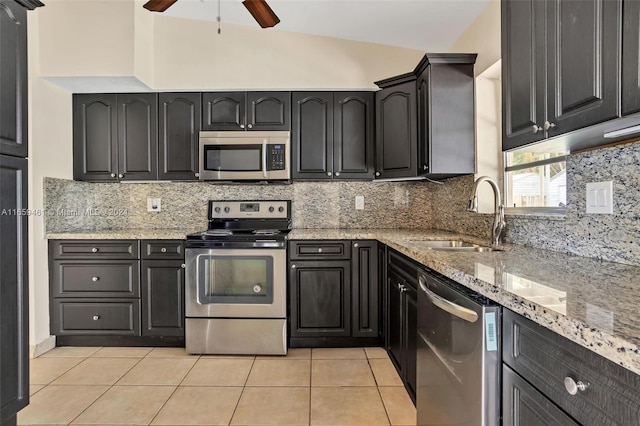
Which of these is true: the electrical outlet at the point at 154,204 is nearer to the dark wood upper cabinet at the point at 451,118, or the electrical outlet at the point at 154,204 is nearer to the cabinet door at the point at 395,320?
the cabinet door at the point at 395,320

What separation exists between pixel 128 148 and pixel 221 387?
7.06ft

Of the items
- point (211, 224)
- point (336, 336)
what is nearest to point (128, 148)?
point (211, 224)

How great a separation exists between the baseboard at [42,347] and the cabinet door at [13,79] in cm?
171

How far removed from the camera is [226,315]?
264 centimetres

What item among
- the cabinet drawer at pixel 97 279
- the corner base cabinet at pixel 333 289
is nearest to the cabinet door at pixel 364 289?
the corner base cabinet at pixel 333 289

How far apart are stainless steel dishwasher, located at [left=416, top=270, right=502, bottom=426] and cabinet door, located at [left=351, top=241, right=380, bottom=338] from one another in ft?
3.61

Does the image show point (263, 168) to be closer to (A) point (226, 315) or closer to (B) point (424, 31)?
(A) point (226, 315)

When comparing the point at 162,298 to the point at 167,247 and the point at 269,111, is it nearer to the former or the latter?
the point at 167,247

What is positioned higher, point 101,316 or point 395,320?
point 395,320

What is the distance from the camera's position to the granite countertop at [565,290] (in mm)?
624

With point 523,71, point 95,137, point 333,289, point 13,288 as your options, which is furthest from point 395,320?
point 95,137

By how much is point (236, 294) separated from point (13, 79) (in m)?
1.80

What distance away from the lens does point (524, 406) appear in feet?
2.87

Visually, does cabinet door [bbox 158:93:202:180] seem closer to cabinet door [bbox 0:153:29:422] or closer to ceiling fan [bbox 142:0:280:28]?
ceiling fan [bbox 142:0:280:28]
